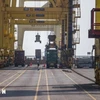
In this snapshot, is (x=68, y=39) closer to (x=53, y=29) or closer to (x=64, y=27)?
(x=64, y=27)

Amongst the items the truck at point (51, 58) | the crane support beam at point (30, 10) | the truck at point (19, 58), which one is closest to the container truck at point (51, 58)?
the truck at point (51, 58)

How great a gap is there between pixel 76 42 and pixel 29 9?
11.0 meters

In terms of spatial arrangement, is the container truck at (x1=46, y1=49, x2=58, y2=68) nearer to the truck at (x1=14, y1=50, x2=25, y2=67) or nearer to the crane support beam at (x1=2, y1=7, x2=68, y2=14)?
the crane support beam at (x1=2, y1=7, x2=68, y2=14)

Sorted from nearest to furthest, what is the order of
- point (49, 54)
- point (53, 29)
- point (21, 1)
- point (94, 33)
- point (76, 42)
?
point (94, 33)
point (49, 54)
point (76, 42)
point (21, 1)
point (53, 29)

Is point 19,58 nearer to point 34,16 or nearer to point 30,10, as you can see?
point 34,16

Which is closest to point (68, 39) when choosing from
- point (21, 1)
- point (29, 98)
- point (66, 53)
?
point (66, 53)

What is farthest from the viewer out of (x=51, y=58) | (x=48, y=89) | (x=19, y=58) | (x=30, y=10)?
(x=19, y=58)

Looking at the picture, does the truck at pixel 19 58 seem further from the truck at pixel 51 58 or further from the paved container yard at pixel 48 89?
the paved container yard at pixel 48 89

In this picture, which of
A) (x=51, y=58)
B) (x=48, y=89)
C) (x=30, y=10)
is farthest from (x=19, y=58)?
(x=48, y=89)

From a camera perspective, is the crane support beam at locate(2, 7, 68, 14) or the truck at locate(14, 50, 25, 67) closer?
the crane support beam at locate(2, 7, 68, 14)

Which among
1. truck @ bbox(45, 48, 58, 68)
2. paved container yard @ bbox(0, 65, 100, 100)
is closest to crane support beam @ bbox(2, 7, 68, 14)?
truck @ bbox(45, 48, 58, 68)

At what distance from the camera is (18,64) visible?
3561 inches

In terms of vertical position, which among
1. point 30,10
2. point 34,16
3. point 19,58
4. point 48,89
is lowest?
point 48,89

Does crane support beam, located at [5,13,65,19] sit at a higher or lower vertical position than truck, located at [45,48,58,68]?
higher
